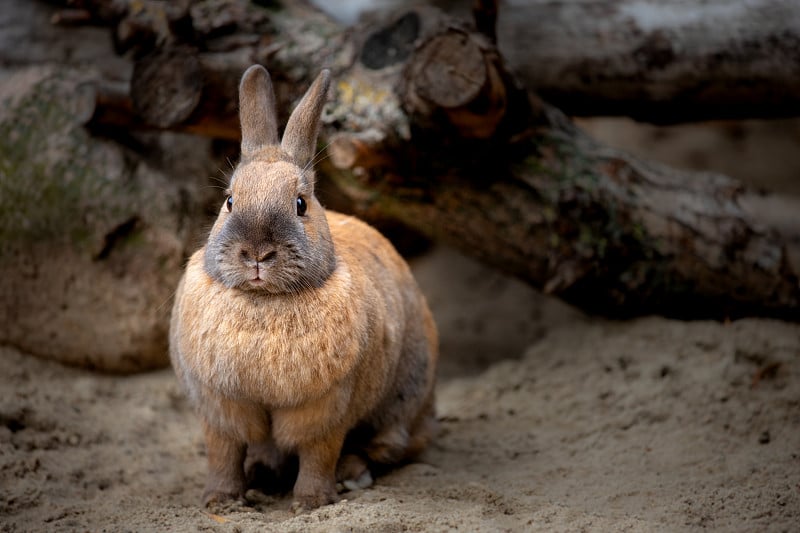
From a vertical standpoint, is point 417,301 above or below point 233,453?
above

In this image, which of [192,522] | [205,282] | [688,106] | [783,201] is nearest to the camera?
[192,522]

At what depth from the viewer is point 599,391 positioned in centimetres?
552

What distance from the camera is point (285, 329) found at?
149 inches

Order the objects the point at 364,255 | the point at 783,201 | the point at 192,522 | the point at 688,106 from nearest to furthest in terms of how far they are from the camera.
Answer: the point at 192,522, the point at 364,255, the point at 688,106, the point at 783,201

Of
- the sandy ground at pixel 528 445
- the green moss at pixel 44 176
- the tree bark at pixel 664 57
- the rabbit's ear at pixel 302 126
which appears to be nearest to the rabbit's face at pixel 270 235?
the rabbit's ear at pixel 302 126

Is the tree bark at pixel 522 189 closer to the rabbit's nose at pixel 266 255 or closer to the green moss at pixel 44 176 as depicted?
the green moss at pixel 44 176

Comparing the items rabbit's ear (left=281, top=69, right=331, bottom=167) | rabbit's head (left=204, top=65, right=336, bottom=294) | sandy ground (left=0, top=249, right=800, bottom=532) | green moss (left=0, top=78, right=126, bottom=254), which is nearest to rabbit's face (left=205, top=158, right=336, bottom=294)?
rabbit's head (left=204, top=65, right=336, bottom=294)

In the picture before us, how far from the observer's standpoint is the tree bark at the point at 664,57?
20.0ft

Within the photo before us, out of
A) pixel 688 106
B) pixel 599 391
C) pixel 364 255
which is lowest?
pixel 599 391

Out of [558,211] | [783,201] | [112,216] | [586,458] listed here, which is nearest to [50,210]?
[112,216]

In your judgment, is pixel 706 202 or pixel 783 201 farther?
pixel 783 201

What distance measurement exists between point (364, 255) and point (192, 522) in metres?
1.61

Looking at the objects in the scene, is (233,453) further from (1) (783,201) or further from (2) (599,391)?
(1) (783,201)

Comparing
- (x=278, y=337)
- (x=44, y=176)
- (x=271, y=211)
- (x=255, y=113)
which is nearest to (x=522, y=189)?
(x=255, y=113)
